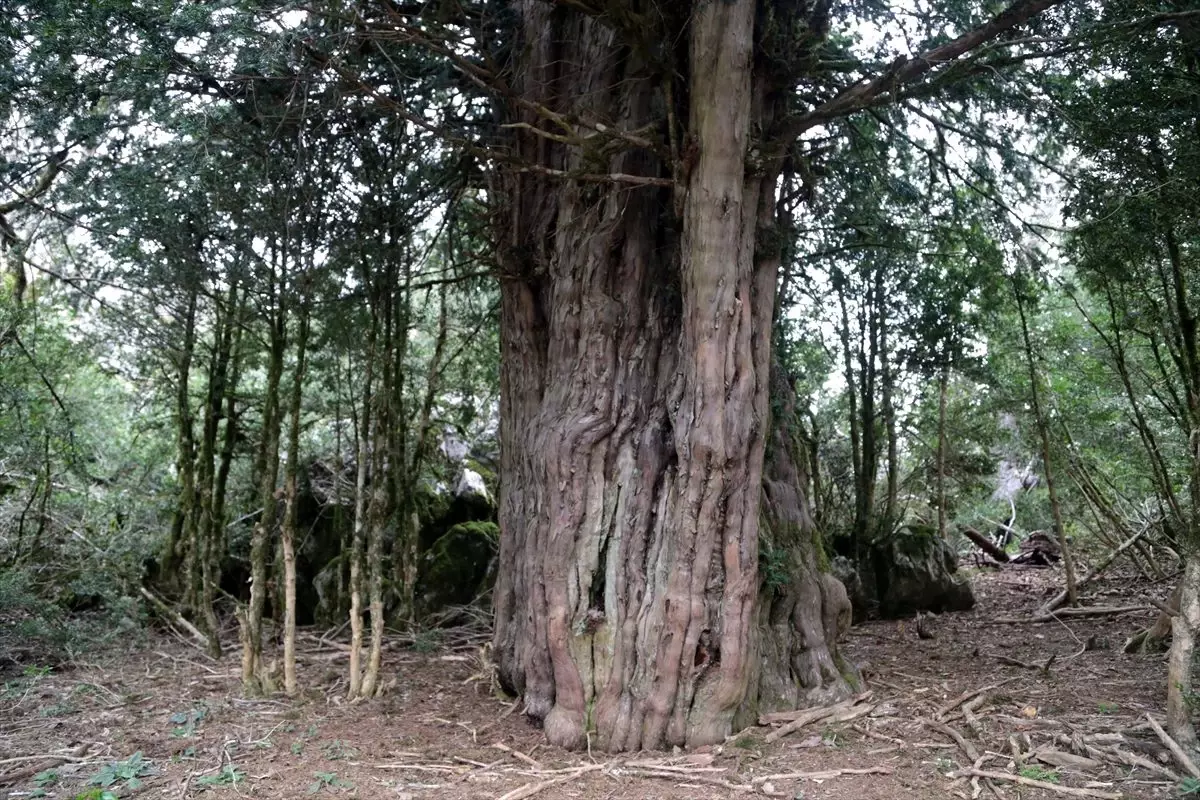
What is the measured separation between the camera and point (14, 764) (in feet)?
Result: 15.0

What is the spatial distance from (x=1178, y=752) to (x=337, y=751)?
3.96m

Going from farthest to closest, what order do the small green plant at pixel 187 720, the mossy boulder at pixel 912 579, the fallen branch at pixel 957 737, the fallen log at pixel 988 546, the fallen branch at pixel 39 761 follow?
1. the fallen log at pixel 988 546
2. the mossy boulder at pixel 912 579
3. the small green plant at pixel 187 720
4. the fallen branch at pixel 39 761
5. the fallen branch at pixel 957 737

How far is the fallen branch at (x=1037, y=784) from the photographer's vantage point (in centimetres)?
365

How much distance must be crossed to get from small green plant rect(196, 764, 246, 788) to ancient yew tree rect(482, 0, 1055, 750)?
161 cm

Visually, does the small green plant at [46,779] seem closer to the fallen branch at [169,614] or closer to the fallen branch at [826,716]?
the fallen branch at [169,614]

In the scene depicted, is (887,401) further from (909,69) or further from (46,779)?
(46,779)

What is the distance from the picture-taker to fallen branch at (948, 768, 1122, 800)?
12.0ft

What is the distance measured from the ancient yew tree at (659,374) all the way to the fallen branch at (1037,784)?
118 centimetres

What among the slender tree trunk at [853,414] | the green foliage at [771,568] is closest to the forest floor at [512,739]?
the green foliage at [771,568]

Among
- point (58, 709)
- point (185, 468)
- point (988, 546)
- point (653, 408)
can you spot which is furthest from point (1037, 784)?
point (988, 546)

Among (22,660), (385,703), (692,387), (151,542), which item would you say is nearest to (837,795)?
(692,387)

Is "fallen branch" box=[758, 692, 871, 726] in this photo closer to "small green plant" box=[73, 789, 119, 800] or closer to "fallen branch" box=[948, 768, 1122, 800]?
"fallen branch" box=[948, 768, 1122, 800]

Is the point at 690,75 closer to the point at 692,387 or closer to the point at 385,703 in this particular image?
the point at 692,387

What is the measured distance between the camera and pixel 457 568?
324 inches
